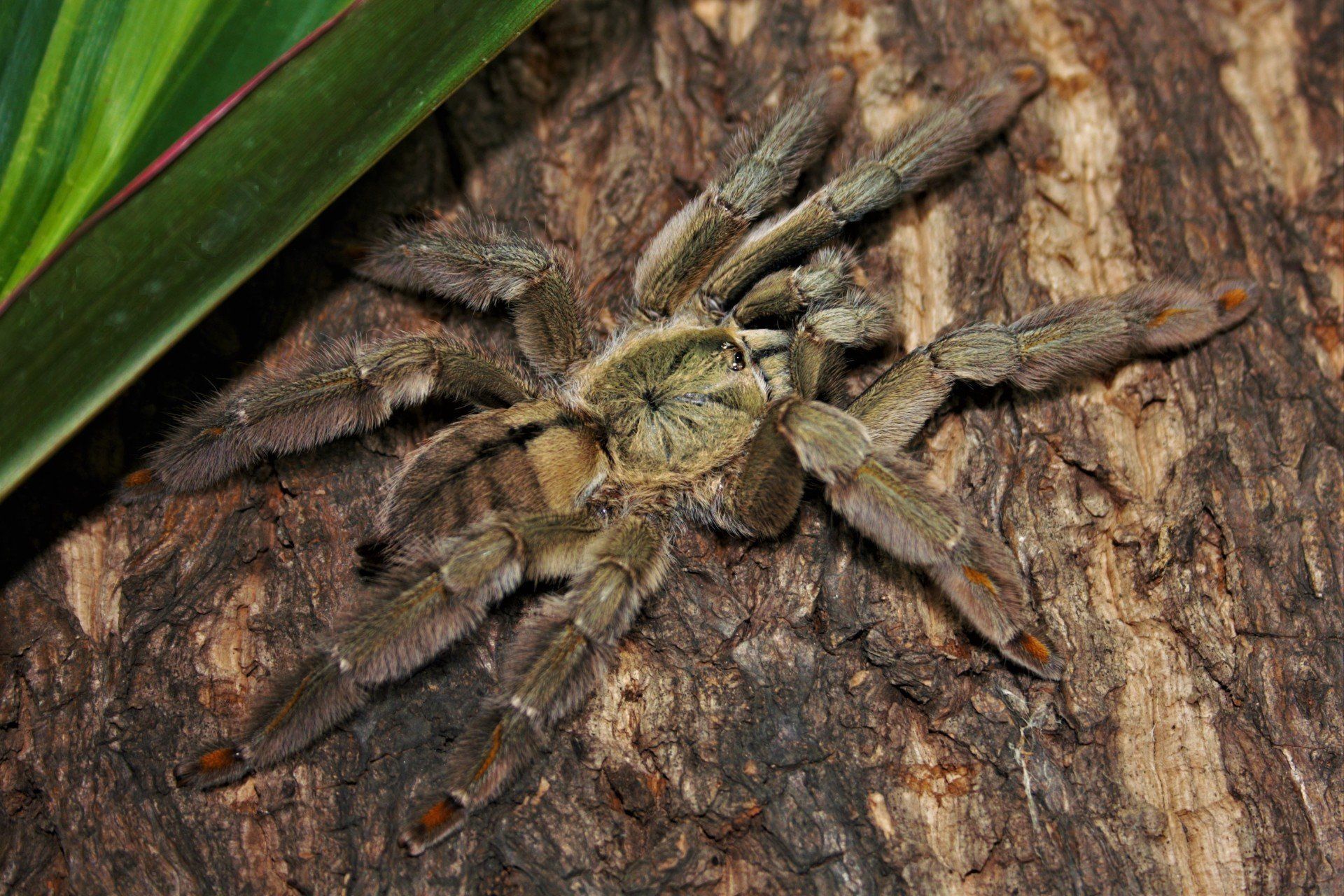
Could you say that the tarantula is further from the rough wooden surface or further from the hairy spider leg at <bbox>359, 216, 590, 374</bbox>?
the rough wooden surface

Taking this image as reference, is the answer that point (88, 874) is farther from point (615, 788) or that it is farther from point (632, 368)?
point (632, 368)

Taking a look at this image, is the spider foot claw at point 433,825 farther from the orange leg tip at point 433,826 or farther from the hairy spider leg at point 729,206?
the hairy spider leg at point 729,206

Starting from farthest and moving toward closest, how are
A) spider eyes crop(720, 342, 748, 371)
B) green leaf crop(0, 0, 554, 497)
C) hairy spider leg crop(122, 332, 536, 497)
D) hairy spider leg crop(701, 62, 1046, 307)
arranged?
hairy spider leg crop(701, 62, 1046, 307) < spider eyes crop(720, 342, 748, 371) < hairy spider leg crop(122, 332, 536, 497) < green leaf crop(0, 0, 554, 497)

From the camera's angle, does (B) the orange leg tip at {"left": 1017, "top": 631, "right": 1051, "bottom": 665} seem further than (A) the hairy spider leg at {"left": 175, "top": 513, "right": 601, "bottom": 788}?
Yes

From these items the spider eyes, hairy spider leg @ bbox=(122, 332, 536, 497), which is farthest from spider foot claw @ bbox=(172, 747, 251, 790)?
the spider eyes

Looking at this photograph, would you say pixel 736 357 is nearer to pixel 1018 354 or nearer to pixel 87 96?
pixel 1018 354

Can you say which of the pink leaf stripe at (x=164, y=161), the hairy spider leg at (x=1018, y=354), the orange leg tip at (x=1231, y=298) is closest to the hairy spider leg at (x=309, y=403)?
the pink leaf stripe at (x=164, y=161)

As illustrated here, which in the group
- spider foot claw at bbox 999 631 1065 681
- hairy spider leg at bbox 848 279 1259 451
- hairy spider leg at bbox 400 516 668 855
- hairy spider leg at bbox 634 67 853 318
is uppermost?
hairy spider leg at bbox 634 67 853 318

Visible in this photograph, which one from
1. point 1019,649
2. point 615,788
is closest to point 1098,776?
point 1019,649
